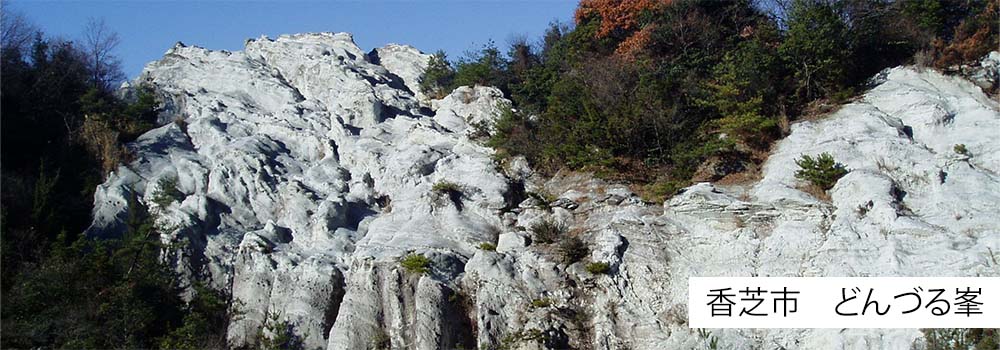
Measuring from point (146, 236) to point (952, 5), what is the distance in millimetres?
18636

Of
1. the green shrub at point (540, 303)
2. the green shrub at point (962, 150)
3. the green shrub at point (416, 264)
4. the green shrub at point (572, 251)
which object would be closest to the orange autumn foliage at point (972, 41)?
the green shrub at point (962, 150)

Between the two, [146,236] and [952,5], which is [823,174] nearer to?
[952,5]

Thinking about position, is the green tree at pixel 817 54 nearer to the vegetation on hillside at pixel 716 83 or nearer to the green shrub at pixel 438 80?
the vegetation on hillside at pixel 716 83

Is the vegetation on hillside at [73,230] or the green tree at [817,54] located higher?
the green tree at [817,54]

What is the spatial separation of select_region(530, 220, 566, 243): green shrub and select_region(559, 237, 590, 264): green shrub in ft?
1.41

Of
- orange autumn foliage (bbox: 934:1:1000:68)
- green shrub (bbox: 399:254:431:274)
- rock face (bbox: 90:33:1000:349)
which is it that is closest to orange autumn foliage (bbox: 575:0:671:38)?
rock face (bbox: 90:33:1000:349)

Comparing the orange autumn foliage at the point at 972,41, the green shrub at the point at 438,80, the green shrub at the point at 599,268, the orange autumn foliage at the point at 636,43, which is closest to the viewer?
the green shrub at the point at 599,268

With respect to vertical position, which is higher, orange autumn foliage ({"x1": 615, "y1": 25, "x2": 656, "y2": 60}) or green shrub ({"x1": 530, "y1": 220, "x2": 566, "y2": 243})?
orange autumn foliage ({"x1": 615, "y1": 25, "x2": 656, "y2": 60})

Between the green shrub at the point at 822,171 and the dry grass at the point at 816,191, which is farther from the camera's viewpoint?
the green shrub at the point at 822,171

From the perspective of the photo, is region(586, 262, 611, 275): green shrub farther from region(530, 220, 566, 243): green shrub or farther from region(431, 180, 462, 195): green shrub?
region(431, 180, 462, 195): green shrub

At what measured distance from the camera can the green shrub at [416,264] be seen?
15188 mm

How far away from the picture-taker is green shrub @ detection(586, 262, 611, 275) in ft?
48.3

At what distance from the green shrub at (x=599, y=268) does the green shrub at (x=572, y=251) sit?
1.81 feet

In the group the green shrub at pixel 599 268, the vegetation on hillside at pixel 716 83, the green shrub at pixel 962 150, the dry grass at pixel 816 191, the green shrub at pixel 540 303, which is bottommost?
the green shrub at pixel 540 303
